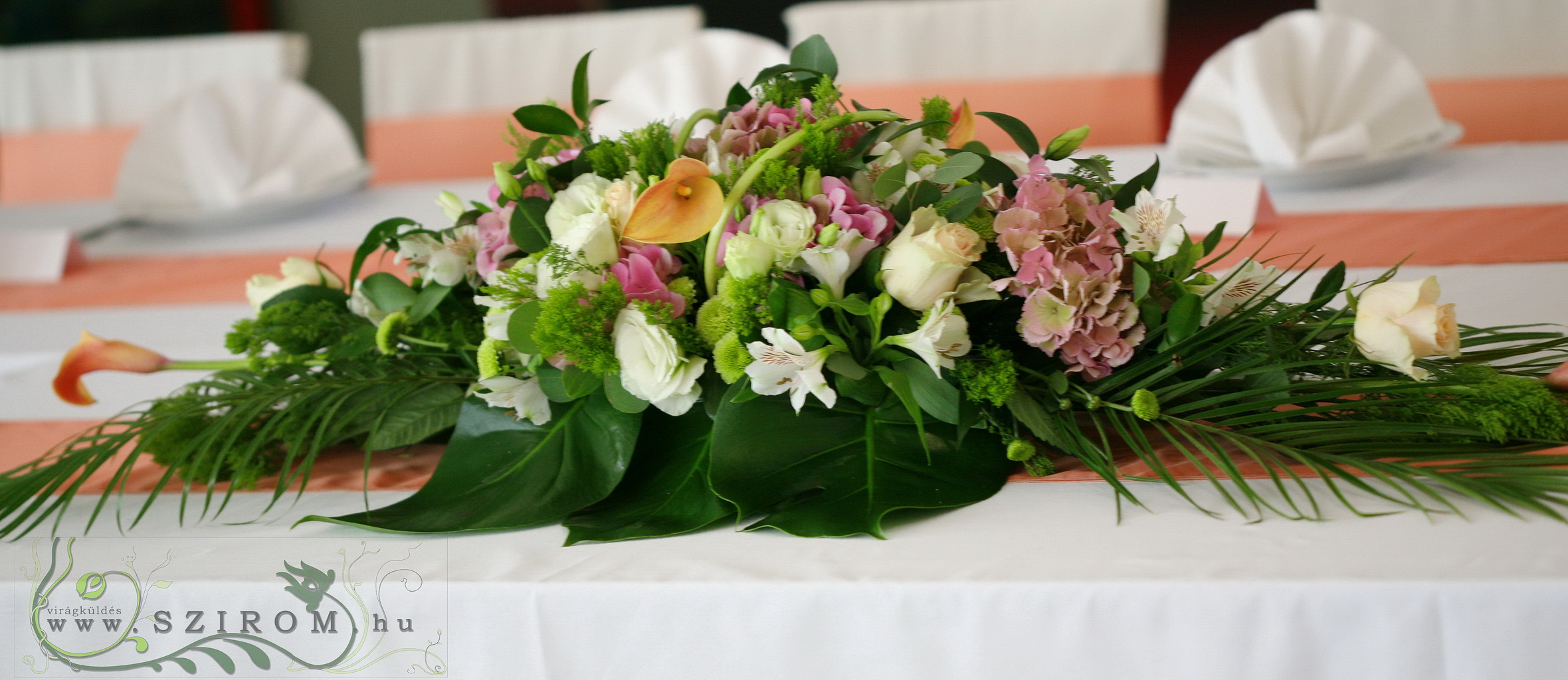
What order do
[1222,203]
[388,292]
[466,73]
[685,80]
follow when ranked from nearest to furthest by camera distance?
[388,292] → [1222,203] → [685,80] → [466,73]

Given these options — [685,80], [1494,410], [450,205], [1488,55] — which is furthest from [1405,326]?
[1488,55]

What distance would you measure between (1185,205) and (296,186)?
51.1 inches

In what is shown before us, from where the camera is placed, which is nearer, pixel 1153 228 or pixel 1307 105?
pixel 1153 228

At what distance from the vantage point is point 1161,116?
3.14 meters

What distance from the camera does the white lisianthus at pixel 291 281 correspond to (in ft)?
2.62

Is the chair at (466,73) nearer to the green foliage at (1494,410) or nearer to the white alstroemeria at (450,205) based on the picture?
the white alstroemeria at (450,205)

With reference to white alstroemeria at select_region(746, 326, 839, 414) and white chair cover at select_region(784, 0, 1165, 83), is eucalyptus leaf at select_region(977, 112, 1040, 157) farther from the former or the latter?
white chair cover at select_region(784, 0, 1165, 83)

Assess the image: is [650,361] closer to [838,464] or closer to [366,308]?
[838,464]

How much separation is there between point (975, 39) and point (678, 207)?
61.5 inches

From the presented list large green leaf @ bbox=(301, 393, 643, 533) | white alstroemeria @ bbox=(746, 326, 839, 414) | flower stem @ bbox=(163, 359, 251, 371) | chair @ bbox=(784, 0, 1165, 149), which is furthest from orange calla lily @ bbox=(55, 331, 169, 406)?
chair @ bbox=(784, 0, 1165, 149)

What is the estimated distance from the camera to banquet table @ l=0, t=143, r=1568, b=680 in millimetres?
487

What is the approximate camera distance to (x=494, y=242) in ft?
2.22

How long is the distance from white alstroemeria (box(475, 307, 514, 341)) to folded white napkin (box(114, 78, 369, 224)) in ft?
3.71

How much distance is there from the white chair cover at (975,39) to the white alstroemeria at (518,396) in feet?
4.70
